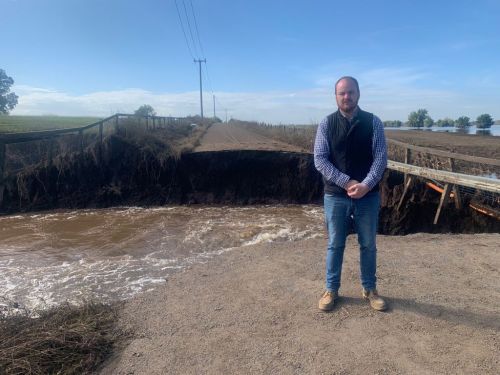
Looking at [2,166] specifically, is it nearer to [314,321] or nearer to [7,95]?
[314,321]

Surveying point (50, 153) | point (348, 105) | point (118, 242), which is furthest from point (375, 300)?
point (50, 153)

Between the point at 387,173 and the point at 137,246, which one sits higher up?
the point at 387,173

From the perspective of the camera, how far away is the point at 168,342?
336cm

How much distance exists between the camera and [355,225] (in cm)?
374

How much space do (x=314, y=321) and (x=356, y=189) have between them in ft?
4.36

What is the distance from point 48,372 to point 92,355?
0.34 meters

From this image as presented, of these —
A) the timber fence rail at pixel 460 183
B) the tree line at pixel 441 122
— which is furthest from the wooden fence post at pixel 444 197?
the tree line at pixel 441 122

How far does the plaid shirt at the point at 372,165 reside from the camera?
345 cm

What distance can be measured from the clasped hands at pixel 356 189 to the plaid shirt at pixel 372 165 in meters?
0.04

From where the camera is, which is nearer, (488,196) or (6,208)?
(488,196)

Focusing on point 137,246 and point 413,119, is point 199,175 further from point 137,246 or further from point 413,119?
point 413,119

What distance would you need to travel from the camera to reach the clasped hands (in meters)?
3.38

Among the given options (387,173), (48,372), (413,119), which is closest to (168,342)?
(48,372)

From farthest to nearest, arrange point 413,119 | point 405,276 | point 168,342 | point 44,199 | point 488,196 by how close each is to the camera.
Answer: point 413,119, point 44,199, point 488,196, point 405,276, point 168,342
